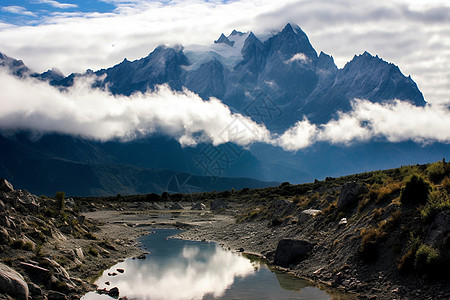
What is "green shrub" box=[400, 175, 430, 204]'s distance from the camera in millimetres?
29453

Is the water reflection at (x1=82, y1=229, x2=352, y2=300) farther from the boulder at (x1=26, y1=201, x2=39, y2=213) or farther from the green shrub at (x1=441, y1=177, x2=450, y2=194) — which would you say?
the green shrub at (x1=441, y1=177, x2=450, y2=194)

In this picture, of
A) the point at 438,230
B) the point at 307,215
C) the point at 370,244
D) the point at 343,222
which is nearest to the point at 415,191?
the point at 370,244

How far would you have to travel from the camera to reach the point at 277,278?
31281mm

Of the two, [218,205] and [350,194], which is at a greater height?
[218,205]

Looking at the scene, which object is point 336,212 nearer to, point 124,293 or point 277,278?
point 277,278

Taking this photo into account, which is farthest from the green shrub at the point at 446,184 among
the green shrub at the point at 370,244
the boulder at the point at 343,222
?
the boulder at the point at 343,222

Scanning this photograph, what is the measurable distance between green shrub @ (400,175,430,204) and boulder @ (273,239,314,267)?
8394mm

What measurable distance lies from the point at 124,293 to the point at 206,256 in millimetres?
15132

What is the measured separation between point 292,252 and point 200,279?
7747mm

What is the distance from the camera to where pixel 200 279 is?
3359 cm

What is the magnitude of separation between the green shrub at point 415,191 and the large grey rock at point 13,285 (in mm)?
25046

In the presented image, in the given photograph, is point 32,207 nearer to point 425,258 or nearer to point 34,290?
point 34,290

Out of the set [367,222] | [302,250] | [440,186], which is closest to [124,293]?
[302,250]

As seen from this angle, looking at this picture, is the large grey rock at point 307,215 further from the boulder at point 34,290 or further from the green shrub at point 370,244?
the boulder at point 34,290
